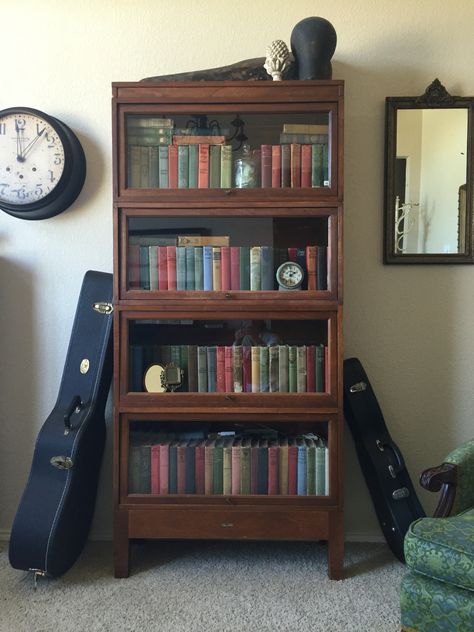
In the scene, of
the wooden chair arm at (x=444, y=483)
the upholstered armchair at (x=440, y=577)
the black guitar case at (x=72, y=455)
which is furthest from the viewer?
the black guitar case at (x=72, y=455)

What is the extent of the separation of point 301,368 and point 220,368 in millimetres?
305

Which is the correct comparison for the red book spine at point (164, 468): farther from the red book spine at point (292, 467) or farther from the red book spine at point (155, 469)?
the red book spine at point (292, 467)

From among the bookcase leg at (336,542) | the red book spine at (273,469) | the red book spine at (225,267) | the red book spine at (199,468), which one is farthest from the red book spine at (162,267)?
the bookcase leg at (336,542)

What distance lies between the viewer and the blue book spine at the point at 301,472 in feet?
6.24

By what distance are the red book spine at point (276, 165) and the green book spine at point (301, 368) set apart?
0.62m

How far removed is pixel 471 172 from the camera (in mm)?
2100

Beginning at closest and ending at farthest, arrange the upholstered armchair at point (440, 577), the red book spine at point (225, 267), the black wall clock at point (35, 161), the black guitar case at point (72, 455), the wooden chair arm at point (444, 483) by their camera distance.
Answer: the upholstered armchair at point (440, 577) < the wooden chair arm at point (444, 483) < the black guitar case at point (72, 455) < the red book spine at point (225, 267) < the black wall clock at point (35, 161)

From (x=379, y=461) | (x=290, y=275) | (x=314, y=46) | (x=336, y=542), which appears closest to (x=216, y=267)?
(x=290, y=275)

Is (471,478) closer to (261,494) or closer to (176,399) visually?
(261,494)

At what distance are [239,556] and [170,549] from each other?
29 centimetres

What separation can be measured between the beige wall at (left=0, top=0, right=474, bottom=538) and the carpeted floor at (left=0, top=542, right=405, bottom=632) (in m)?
0.27

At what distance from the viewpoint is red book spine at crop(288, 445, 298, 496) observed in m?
1.91

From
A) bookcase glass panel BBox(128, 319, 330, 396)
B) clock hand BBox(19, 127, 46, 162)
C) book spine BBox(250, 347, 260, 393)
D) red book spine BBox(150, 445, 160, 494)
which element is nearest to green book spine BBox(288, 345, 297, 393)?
bookcase glass panel BBox(128, 319, 330, 396)

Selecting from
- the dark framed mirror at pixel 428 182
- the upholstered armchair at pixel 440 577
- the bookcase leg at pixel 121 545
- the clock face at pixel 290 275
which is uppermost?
the dark framed mirror at pixel 428 182
